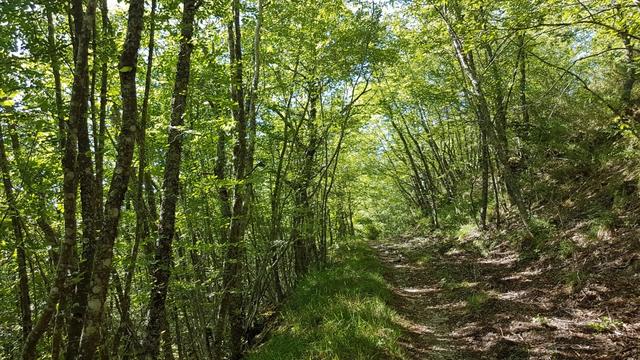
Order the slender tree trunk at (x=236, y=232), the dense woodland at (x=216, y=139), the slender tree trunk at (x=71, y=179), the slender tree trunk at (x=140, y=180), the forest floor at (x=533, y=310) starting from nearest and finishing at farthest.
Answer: the slender tree trunk at (x=71, y=179) < the dense woodland at (x=216, y=139) < the slender tree trunk at (x=140, y=180) < the forest floor at (x=533, y=310) < the slender tree trunk at (x=236, y=232)

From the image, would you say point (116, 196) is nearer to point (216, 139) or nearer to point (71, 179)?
point (71, 179)

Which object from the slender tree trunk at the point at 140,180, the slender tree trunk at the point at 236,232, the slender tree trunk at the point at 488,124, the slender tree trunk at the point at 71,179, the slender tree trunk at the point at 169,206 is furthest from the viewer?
the slender tree trunk at the point at 488,124

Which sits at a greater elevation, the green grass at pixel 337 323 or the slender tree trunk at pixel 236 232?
the slender tree trunk at pixel 236 232

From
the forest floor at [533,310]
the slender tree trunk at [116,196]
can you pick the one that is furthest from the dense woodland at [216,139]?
the forest floor at [533,310]

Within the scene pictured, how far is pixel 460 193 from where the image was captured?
738 inches

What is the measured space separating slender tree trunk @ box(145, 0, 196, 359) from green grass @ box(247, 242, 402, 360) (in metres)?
1.96

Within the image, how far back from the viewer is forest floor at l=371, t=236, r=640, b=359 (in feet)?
17.8

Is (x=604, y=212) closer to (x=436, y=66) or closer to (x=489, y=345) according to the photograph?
A: (x=489, y=345)

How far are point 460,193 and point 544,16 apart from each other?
12.6 metres

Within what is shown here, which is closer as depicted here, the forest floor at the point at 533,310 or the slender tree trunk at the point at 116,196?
the slender tree trunk at the point at 116,196

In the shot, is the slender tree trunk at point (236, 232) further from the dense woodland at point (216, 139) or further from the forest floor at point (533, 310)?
the forest floor at point (533, 310)

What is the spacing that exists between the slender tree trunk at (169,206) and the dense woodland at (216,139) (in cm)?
3

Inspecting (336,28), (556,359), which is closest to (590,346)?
(556,359)

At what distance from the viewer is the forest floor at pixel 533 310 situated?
5.42 m
